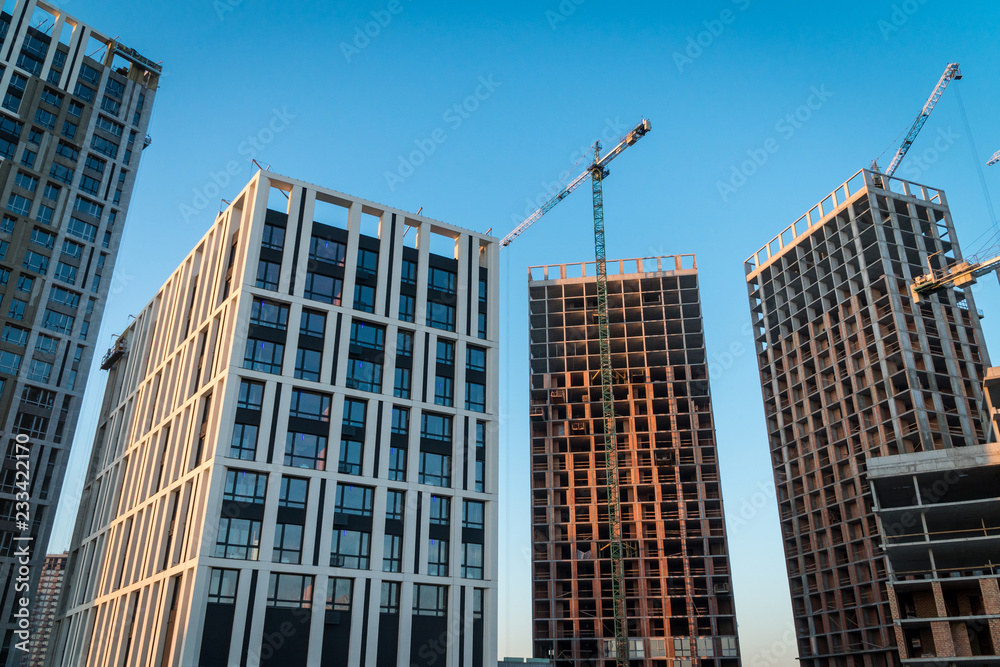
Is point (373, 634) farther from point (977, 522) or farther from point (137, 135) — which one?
point (137, 135)

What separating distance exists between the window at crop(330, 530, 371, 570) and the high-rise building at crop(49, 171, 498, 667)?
100mm

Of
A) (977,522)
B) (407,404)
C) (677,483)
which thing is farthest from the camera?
(677,483)

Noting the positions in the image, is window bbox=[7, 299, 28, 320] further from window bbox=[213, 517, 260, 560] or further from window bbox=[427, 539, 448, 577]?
window bbox=[427, 539, 448, 577]

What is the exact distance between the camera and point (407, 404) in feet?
204

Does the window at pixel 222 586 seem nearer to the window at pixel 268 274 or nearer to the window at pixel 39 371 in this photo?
the window at pixel 268 274

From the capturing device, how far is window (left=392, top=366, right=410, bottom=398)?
2467 inches

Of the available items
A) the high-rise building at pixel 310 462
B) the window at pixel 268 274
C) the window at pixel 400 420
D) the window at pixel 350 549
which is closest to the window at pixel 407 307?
the high-rise building at pixel 310 462

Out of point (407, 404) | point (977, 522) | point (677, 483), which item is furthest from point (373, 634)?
point (677, 483)

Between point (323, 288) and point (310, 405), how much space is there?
31.0 ft

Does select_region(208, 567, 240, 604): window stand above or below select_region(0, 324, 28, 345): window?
below

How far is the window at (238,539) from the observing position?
52531 mm

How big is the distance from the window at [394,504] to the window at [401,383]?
7.59m

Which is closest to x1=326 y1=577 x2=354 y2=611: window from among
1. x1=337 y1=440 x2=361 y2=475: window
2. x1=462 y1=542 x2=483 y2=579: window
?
x1=337 y1=440 x2=361 y2=475: window

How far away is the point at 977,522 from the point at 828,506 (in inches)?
1500
